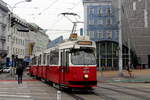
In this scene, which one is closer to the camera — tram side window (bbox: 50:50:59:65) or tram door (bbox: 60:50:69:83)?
tram door (bbox: 60:50:69:83)

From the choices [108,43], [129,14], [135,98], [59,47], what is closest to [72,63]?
[59,47]

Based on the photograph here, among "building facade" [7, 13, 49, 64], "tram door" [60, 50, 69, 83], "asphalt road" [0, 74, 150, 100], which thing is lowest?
"asphalt road" [0, 74, 150, 100]

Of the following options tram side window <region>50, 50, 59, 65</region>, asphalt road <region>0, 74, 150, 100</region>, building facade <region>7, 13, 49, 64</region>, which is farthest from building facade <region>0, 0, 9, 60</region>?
asphalt road <region>0, 74, 150, 100</region>

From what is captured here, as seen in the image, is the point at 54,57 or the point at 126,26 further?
the point at 126,26

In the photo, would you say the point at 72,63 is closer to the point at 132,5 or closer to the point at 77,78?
the point at 77,78

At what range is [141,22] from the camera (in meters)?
70.3

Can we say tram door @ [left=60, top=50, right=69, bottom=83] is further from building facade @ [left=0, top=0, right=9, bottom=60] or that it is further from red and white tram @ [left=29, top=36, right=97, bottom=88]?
building facade @ [left=0, top=0, right=9, bottom=60]

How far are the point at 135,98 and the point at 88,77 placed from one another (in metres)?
3.02

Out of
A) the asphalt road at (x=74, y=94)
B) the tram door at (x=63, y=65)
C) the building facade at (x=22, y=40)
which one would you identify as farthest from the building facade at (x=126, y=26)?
the tram door at (x=63, y=65)

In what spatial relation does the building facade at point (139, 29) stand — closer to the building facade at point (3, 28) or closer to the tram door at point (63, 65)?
the building facade at point (3, 28)

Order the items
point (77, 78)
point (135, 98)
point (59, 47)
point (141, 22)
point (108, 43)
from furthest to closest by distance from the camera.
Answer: point (141, 22) → point (108, 43) → point (59, 47) → point (77, 78) → point (135, 98)

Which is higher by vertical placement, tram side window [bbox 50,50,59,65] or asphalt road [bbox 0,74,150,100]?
tram side window [bbox 50,50,59,65]

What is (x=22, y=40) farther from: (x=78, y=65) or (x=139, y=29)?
(x=78, y=65)

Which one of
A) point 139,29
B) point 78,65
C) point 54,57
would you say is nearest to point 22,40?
point 139,29
